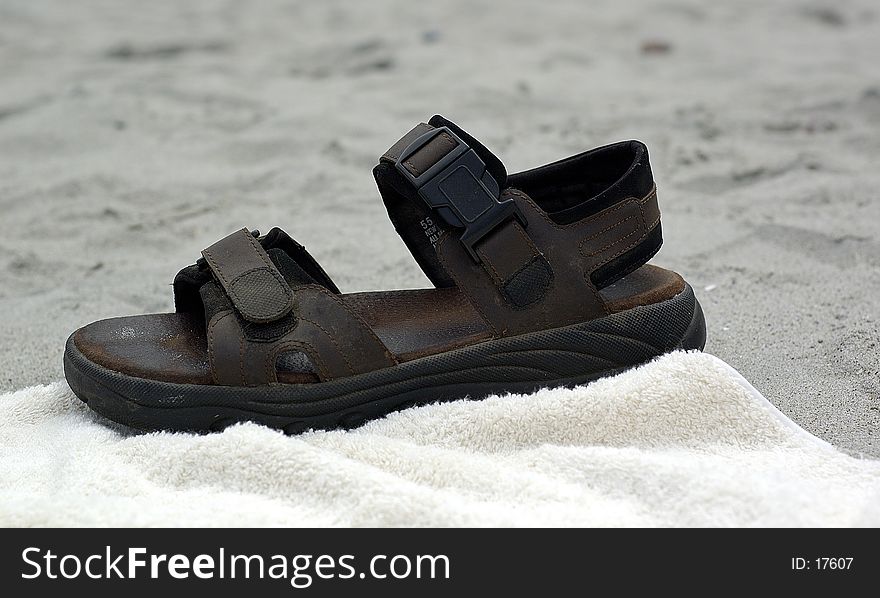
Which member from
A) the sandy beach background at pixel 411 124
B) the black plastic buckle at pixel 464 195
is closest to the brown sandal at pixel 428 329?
the black plastic buckle at pixel 464 195

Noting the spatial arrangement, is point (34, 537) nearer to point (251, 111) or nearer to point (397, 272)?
point (397, 272)

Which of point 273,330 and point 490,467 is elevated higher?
point 273,330

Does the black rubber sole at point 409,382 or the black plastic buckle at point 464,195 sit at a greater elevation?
the black plastic buckle at point 464,195

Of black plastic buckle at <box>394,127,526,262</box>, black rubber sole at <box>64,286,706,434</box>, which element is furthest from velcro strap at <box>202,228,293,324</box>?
black plastic buckle at <box>394,127,526,262</box>

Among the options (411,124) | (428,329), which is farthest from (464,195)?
(411,124)

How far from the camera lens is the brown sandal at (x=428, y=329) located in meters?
1.32

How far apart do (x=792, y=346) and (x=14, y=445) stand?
4.43ft

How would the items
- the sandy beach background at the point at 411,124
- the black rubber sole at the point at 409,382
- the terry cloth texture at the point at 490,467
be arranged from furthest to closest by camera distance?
the sandy beach background at the point at 411,124, the black rubber sole at the point at 409,382, the terry cloth texture at the point at 490,467

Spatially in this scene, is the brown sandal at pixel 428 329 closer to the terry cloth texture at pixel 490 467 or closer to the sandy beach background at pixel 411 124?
the terry cloth texture at pixel 490 467

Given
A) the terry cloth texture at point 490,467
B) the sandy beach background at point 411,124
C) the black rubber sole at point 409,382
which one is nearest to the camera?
the terry cloth texture at point 490,467

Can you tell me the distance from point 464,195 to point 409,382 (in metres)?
0.30

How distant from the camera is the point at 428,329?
4.81ft

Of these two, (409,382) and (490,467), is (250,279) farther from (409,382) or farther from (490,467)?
(490,467)

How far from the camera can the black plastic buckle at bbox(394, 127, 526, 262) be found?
136 cm
